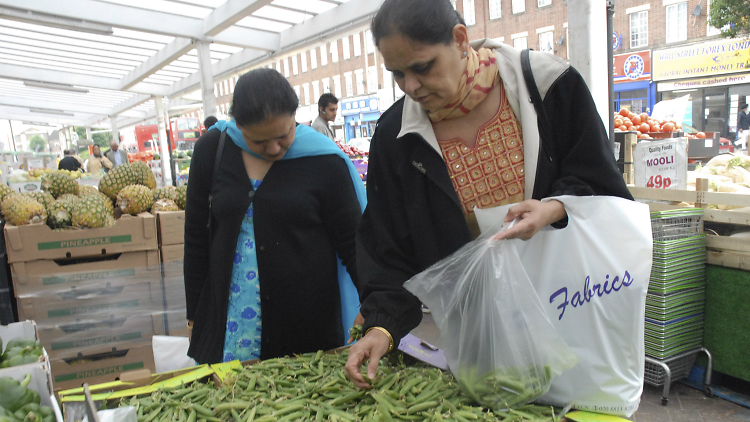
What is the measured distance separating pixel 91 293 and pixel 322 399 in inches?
118

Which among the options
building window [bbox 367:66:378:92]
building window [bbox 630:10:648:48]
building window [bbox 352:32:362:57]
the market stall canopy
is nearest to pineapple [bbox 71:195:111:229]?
the market stall canopy

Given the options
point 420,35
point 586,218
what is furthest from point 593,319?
point 420,35

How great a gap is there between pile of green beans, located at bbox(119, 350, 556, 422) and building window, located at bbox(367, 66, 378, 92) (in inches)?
1400

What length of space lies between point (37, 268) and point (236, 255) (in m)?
2.41

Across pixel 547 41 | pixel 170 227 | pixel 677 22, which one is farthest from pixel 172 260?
pixel 547 41

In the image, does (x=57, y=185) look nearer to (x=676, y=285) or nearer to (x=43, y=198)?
(x=43, y=198)

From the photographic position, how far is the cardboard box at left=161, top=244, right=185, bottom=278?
13.4ft

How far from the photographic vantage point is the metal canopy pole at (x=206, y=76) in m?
11.3

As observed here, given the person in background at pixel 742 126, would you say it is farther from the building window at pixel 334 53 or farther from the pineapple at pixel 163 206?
the building window at pixel 334 53

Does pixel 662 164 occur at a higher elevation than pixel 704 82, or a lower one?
lower

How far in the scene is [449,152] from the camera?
158 cm

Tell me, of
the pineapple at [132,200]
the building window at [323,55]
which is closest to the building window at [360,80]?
the building window at [323,55]

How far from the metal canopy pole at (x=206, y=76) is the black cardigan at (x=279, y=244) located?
32.6 feet

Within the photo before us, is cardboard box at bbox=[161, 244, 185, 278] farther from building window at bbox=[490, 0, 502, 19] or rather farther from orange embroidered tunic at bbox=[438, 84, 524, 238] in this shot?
building window at bbox=[490, 0, 502, 19]
